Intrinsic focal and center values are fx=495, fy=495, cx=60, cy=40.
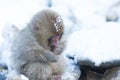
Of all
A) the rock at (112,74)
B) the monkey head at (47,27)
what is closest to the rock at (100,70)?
the rock at (112,74)

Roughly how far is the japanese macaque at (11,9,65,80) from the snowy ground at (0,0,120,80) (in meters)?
0.61

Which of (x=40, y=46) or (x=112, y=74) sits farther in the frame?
(x=112, y=74)

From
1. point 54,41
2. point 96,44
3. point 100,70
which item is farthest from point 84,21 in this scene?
point 54,41

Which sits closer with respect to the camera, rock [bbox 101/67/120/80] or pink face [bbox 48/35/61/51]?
pink face [bbox 48/35/61/51]

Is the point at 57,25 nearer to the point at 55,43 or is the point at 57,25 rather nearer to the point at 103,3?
the point at 55,43

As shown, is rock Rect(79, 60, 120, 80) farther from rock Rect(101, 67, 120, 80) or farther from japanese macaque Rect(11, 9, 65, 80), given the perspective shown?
japanese macaque Rect(11, 9, 65, 80)

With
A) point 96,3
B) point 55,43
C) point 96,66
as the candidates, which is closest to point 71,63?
point 96,66

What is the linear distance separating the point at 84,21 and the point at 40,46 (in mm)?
1391

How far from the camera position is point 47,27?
440cm

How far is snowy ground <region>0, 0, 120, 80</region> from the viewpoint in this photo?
5160mm

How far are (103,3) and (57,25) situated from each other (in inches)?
69.3

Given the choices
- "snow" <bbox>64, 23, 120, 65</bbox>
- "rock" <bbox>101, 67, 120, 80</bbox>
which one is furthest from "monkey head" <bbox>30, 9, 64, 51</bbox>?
"rock" <bbox>101, 67, 120, 80</bbox>

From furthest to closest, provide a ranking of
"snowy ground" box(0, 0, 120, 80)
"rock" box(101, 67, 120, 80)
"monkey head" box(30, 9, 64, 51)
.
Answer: "snowy ground" box(0, 0, 120, 80) < "rock" box(101, 67, 120, 80) < "monkey head" box(30, 9, 64, 51)

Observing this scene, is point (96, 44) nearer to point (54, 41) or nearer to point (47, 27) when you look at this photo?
point (54, 41)
